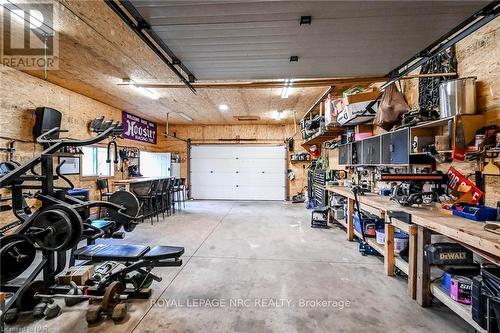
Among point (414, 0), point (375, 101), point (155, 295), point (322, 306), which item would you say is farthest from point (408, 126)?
point (155, 295)

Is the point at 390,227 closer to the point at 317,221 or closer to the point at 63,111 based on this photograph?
the point at 317,221

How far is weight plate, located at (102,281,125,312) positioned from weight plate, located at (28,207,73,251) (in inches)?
20.3

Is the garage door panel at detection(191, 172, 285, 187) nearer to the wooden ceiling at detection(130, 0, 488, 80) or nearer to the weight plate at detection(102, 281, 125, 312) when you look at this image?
the wooden ceiling at detection(130, 0, 488, 80)

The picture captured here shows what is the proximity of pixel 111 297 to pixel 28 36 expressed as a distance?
3.28m

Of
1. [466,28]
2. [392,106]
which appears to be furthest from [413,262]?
[466,28]

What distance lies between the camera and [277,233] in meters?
4.51

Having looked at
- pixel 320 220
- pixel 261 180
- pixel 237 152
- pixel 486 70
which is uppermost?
pixel 486 70

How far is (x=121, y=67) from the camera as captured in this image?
3639 millimetres

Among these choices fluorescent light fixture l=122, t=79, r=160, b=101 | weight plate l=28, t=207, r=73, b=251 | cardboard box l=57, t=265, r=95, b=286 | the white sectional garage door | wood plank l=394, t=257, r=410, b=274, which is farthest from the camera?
the white sectional garage door

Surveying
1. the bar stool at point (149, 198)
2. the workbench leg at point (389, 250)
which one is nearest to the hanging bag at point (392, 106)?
the workbench leg at point (389, 250)

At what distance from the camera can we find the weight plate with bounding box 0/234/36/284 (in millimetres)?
1887

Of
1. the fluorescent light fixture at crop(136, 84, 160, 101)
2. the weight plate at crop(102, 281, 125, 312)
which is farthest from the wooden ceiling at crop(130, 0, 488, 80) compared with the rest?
the fluorescent light fixture at crop(136, 84, 160, 101)

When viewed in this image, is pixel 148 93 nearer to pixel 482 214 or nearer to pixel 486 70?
pixel 486 70

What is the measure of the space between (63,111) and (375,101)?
593cm
